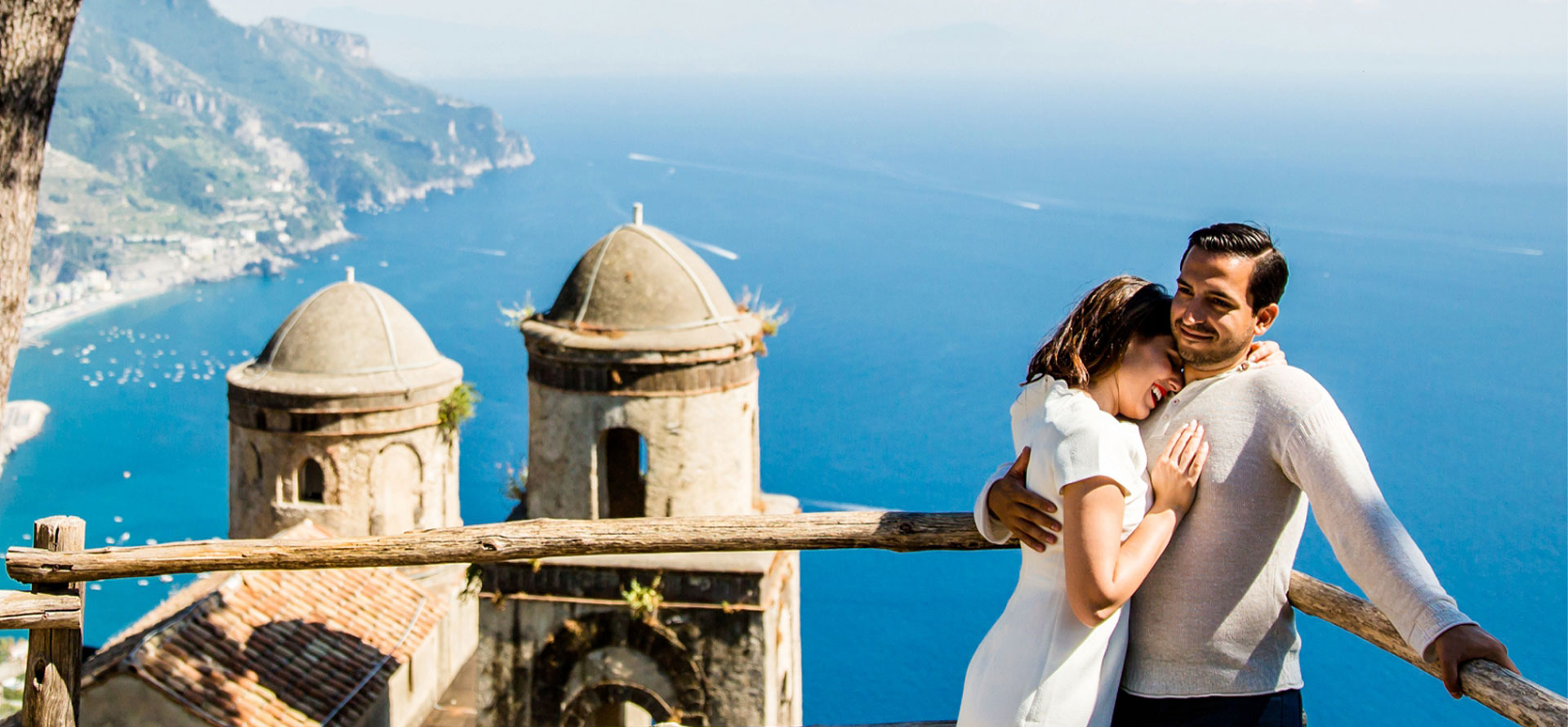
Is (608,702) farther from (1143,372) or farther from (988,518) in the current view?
(1143,372)

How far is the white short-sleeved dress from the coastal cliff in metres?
82.9

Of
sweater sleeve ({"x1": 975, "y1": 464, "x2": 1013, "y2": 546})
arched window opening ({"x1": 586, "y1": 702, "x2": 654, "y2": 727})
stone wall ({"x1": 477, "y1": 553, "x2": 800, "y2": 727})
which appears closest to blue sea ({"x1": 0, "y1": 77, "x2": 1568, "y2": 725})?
arched window opening ({"x1": 586, "y1": 702, "x2": 654, "y2": 727})

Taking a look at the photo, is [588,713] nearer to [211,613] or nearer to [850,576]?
[211,613]

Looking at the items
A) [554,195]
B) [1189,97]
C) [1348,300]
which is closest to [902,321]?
[1348,300]

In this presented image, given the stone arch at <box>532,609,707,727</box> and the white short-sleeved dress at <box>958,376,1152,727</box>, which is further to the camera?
the stone arch at <box>532,609,707,727</box>

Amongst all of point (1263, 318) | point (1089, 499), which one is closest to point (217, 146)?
point (1263, 318)

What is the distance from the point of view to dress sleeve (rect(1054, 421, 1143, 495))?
236cm

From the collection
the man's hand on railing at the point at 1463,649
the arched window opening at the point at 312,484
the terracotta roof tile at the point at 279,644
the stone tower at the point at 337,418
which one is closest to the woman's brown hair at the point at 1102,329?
the man's hand on railing at the point at 1463,649

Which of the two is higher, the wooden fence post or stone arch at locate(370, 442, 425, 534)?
the wooden fence post

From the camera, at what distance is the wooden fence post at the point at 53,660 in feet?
10.8

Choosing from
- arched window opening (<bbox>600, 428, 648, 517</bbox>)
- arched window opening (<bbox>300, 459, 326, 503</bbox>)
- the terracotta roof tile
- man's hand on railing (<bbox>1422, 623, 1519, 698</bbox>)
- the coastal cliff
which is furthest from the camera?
the coastal cliff

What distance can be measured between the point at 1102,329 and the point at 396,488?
10.8 meters

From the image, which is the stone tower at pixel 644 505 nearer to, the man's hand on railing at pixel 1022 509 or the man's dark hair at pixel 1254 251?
the man's hand on railing at pixel 1022 509

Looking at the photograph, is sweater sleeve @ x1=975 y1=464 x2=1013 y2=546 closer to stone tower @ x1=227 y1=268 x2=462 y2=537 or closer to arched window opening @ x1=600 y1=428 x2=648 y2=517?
arched window opening @ x1=600 y1=428 x2=648 y2=517
